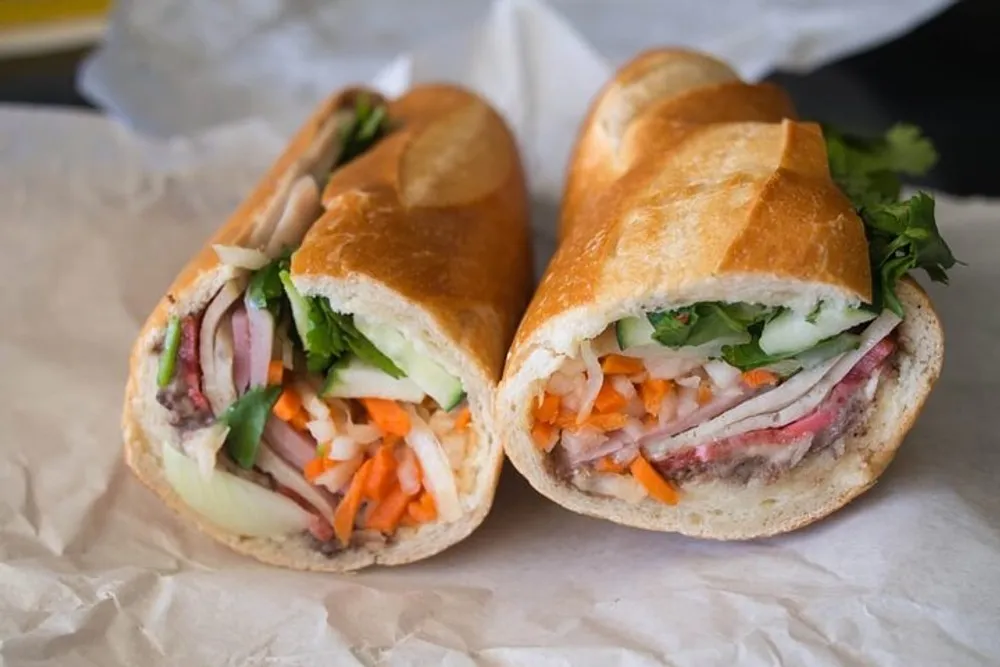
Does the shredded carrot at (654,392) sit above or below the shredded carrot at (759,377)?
above

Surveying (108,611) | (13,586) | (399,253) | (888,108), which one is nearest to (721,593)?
(399,253)

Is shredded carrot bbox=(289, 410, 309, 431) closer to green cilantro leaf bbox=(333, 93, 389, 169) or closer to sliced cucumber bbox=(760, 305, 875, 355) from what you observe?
green cilantro leaf bbox=(333, 93, 389, 169)

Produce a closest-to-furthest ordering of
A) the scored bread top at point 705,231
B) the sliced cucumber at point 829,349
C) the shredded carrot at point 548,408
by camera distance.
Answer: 1. the scored bread top at point 705,231
2. the sliced cucumber at point 829,349
3. the shredded carrot at point 548,408

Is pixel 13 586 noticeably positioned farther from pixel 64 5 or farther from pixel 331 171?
pixel 64 5

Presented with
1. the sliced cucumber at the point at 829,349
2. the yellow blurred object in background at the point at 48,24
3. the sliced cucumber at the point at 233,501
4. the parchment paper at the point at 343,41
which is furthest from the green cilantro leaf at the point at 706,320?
the yellow blurred object in background at the point at 48,24

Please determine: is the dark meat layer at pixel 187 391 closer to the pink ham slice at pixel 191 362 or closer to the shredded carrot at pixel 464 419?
the pink ham slice at pixel 191 362

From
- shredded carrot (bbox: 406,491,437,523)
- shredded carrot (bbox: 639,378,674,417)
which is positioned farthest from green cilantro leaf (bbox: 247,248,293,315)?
shredded carrot (bbox: 639,378,674,417)

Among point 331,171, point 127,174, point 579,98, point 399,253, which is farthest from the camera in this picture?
point 579,98
